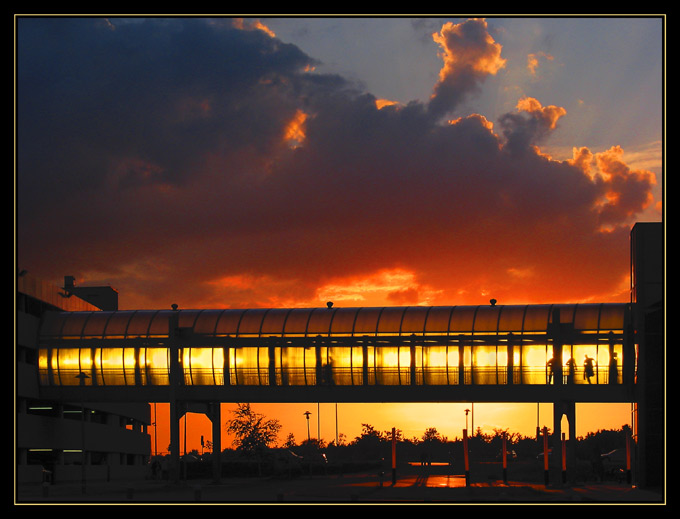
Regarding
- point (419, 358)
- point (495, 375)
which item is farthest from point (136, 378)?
point (495, 375)

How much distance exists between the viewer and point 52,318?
75.4 metres

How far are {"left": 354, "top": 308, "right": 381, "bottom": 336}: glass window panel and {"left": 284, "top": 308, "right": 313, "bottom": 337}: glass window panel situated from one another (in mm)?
3593

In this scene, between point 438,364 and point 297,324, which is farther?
point 297,324

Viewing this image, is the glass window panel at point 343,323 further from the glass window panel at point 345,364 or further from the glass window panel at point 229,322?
the glass window panel at point 229,322

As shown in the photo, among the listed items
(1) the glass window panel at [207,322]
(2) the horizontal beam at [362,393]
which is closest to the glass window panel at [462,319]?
(2) the horizontal beam at [362,393]

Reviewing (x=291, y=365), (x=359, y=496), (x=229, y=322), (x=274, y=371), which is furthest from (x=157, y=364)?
(x=359, y=496)

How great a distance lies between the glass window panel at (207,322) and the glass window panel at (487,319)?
61.1ft

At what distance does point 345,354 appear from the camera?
231 feet

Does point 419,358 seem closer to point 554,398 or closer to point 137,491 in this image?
point 554,398

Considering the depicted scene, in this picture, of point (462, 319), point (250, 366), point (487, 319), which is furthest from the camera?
point (250, 366)

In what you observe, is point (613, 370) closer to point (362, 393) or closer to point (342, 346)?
point (362, 393)

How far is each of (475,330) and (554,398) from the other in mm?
6937

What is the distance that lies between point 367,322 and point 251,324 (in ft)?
27.3

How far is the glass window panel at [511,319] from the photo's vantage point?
225 feet
